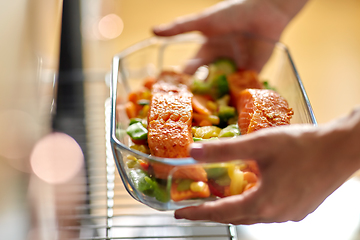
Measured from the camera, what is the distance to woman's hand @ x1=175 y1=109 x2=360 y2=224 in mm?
607

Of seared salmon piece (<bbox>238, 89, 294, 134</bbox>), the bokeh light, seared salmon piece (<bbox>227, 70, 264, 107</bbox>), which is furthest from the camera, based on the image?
the bokeh light

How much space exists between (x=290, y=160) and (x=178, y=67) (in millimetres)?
839

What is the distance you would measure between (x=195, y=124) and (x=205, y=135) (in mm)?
104

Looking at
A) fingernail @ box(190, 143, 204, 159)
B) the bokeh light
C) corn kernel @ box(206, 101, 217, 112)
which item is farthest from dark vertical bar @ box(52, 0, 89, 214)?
fingernail @ box(190, 143, 204, 159)

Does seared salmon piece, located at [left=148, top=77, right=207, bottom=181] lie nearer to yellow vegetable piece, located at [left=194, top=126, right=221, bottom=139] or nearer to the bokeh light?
yellow vegetable piece, located at [left=194, top=126, right=221, bottom=139]

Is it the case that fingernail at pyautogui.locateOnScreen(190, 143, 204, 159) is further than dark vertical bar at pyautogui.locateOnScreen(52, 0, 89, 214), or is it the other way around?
dark vertical bar at pyautogui.locateOnScreen(52, 0, 89, 214)

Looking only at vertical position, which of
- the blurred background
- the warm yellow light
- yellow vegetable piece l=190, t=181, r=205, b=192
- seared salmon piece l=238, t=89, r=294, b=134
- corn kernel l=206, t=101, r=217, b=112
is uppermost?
seared salmon piece l=238, t=89, r=294, b=134

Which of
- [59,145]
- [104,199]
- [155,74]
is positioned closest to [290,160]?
[104,199]

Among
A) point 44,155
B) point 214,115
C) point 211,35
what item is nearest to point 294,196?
point 214,115

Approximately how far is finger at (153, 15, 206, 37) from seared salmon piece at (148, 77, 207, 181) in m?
0.48

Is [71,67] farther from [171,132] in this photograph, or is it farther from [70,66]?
[171,132]

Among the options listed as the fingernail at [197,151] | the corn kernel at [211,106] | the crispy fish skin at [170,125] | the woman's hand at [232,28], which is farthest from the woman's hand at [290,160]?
the woman's hand at [232,28]

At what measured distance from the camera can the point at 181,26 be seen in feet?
4.38

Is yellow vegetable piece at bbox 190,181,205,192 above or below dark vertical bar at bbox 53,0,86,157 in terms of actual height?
above
